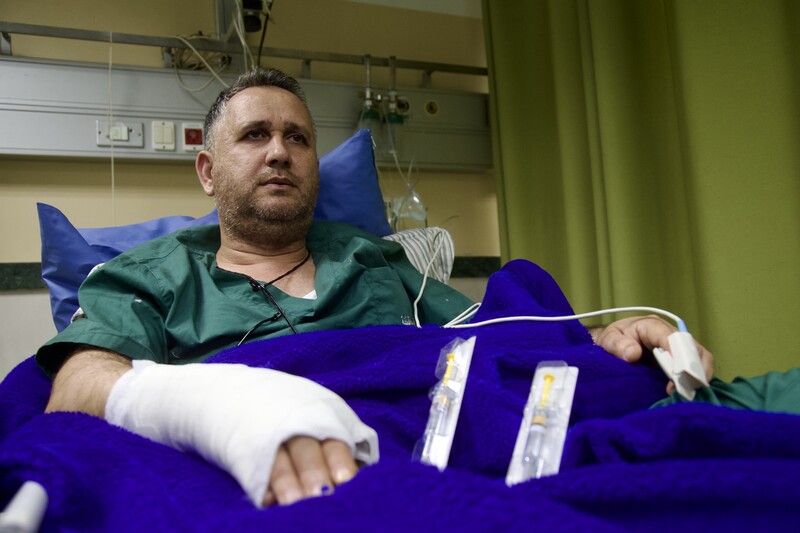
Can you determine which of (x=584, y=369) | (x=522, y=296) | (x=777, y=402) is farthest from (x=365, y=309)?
(x=777, y=402)

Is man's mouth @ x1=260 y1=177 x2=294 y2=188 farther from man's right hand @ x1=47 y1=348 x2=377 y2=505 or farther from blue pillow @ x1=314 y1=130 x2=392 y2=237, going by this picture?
man's right hand @ x1=47 y1=348 x2=377 y2=505

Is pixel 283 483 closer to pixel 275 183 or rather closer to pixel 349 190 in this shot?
pixel 275 183

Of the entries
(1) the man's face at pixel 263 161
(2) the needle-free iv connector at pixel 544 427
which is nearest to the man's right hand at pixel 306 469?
(2) the needle-free iv connector at pixel 544 427

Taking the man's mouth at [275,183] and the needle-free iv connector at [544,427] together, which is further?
the man's mouth at [275,183]

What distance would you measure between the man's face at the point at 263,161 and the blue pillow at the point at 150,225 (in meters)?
0.18

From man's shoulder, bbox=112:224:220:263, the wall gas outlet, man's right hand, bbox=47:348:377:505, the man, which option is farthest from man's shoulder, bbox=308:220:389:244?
man's right hand, bbox=47:348:377:505

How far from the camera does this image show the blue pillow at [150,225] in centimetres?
152

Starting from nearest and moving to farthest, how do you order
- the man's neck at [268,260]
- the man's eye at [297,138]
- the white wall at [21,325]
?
the man's neck at [268,260] → the man's eye at [297,138] → the white wall at [21,325]

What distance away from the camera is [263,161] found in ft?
4.88

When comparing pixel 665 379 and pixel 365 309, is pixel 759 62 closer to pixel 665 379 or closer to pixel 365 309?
pixel 665 379

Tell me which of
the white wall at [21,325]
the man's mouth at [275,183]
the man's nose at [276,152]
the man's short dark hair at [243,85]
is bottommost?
the white wall at [21,325]

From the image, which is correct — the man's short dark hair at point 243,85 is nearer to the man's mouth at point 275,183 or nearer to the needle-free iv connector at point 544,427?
the man's mouth at point 275,183

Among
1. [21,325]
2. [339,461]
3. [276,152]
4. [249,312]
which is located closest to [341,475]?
[339,461]

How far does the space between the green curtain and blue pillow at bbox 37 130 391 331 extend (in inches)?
25.6
